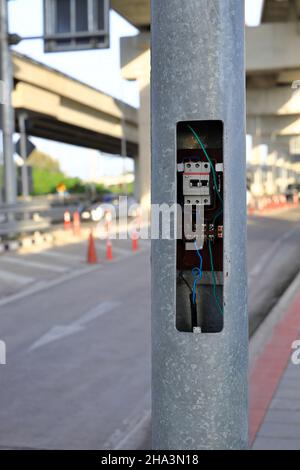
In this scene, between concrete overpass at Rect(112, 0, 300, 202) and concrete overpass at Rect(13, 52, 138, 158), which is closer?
concrete overpass at Rect(112, 0, 300, 202)

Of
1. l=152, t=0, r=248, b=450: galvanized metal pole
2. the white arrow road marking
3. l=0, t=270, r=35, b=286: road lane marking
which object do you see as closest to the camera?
l=152, t=0, r=248, b=450: galvanized metal pole

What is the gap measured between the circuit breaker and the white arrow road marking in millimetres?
6912

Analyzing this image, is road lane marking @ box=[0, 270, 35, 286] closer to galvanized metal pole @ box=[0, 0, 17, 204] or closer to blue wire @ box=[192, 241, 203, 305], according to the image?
galvanized metal pole @ box=[0, 0, 17, 204]

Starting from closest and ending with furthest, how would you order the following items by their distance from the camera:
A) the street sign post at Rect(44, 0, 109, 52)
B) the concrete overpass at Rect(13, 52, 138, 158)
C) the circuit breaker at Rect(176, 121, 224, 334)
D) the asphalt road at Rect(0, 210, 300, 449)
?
the circuit breaker at Rect(176, 121, 224, 334) < the asphalt road at Rect(0, 210, 300, 449) < the street sign post at Rect(44, 0, 109, 52) < the concrete overpass at Rect(13, 52, 138, 158)

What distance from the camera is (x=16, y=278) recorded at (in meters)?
16.7

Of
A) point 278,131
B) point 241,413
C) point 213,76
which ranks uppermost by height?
point 278,131

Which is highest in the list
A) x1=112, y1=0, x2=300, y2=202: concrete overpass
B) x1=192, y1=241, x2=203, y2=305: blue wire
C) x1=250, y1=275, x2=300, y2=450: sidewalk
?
x1=112, y1=0, x2=300, y2=202: concrete overpass

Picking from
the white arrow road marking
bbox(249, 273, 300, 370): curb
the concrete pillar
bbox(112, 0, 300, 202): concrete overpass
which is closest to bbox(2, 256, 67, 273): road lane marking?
the white arrow road marking

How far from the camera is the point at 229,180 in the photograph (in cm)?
315

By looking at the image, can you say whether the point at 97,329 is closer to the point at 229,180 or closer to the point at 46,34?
the point at 229,180

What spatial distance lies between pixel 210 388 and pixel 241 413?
241mm

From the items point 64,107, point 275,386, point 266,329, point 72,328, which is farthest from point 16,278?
point 64,107

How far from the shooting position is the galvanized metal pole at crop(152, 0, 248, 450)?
3.05 m

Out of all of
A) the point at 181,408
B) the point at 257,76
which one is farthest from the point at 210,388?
the point at 257,76
